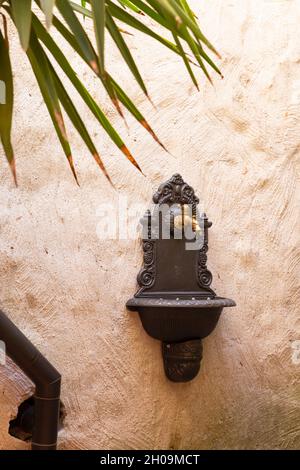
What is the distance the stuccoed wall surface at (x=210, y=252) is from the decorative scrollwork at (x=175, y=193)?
0.03 m

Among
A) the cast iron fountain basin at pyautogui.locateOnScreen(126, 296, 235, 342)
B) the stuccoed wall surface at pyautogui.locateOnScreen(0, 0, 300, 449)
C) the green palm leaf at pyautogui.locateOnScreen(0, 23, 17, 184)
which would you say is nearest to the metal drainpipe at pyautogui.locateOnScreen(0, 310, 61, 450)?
the stuccoed wall surface at pyautogui.locateOnScreen(0, 0, 300, 449)

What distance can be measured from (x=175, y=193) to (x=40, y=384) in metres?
0.78

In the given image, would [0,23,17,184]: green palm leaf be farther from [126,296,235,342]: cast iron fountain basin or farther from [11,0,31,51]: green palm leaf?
[126,296,235,342]: cast iron fountain basin

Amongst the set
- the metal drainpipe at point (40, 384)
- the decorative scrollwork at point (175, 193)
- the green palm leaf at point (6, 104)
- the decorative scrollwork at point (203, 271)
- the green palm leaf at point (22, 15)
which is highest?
the green palm leaf at point (22, 15)

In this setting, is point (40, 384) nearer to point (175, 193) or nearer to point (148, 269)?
point (148, 269)

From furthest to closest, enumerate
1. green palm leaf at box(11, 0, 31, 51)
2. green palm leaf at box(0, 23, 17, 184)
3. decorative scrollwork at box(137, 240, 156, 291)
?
decorative scrollwork at box(137, 240, 156, 291)
green palm leaf at box(0, 23, 17, 184)
green palm leaf at box(11, 0, 31, 51)

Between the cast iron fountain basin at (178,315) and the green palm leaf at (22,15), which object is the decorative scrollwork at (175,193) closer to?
the cast iron fountain basin at (178,315)

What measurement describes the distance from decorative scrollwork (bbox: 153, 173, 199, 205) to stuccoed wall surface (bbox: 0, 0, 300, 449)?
0.03 meters

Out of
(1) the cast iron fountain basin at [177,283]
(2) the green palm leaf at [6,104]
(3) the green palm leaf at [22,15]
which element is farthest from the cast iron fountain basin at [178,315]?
(3) the green palm leaf at [22,15]

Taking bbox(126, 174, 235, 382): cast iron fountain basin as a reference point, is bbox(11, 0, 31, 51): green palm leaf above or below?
above

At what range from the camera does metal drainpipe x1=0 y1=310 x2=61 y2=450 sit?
207cm

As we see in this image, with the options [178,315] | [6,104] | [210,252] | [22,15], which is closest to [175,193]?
[210,252]

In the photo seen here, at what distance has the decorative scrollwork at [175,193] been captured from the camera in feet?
7.93
